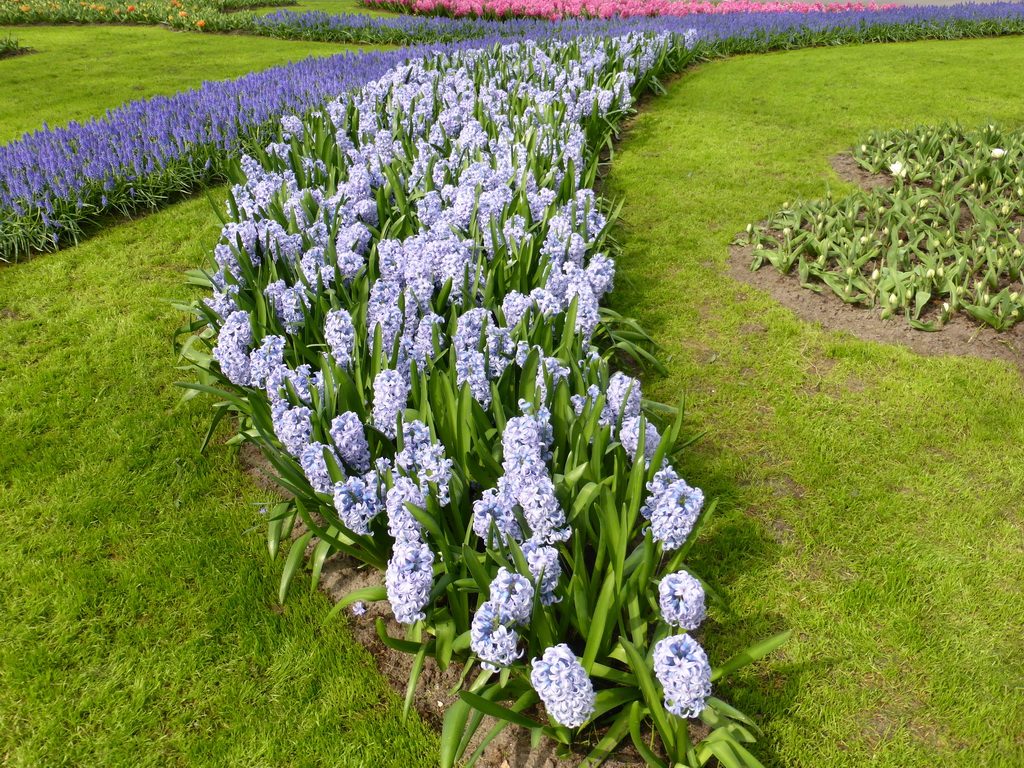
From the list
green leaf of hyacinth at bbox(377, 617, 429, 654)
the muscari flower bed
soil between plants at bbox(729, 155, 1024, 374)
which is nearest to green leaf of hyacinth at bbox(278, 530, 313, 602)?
green leaf of hyacinth at bbox(377, 617, 429, 654)

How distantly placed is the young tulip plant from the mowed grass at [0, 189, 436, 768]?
248 mm

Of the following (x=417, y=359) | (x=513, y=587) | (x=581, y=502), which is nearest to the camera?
(x=513, y=587)

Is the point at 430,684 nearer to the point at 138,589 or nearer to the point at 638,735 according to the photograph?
the point at 638,735

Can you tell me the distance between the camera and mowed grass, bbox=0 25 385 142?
1016cm

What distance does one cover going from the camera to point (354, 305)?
12.9ft

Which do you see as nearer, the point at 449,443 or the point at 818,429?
the point at 449,443

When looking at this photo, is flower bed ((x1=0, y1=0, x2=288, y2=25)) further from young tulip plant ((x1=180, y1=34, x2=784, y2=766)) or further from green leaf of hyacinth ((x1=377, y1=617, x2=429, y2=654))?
green leaf of hyacinth ((x1=377, y1=617, x2=429, y2=654))

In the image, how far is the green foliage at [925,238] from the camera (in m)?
5.00

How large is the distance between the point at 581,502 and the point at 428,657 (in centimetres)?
89

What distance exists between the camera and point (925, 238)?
5777 millimetres

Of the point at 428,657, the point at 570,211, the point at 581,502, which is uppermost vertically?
the point at 570,211

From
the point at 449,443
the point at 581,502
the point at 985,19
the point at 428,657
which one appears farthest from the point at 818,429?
the point at 985,19

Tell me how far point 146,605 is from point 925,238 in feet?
19.7

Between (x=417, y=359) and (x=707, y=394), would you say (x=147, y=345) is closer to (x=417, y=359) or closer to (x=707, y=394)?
(x=417, y=359)
